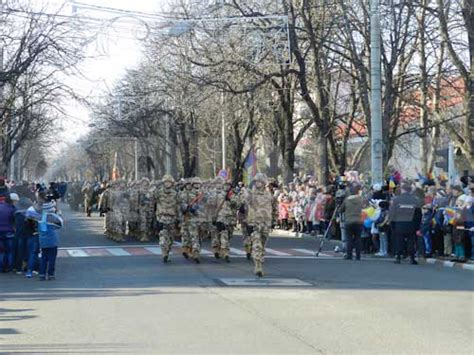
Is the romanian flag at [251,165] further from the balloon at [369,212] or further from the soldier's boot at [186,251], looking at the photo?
the soldier's boot at [186,251]

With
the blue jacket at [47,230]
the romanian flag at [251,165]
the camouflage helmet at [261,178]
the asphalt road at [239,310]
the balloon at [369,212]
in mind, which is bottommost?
the asphalt road at [239,310]

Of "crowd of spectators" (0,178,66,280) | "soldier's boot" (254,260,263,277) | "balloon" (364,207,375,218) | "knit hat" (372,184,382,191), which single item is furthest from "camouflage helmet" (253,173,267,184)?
"knit hat" (372,184,382,191)

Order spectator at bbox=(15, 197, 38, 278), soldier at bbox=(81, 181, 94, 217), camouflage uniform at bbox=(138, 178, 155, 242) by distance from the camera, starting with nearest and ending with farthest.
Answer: spectator at bbox=(15, 197, 38, 278), camouflage uniform at bbox=(138, 178, 155, 242), soldier at bbox=(81, 181, 94, 217)

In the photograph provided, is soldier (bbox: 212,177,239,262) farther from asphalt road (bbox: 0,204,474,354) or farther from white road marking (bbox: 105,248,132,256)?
white road marking (bbox: 105,248,132,256)

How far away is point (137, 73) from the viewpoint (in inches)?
1804

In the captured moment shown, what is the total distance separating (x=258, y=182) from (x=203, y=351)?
305 inches

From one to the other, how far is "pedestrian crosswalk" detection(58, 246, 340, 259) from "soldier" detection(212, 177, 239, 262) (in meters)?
1.54

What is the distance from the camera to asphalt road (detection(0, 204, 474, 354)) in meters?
9.18

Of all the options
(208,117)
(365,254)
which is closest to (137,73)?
(208,117)

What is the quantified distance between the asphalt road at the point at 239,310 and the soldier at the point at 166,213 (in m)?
0.73

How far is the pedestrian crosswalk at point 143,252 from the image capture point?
846 inches

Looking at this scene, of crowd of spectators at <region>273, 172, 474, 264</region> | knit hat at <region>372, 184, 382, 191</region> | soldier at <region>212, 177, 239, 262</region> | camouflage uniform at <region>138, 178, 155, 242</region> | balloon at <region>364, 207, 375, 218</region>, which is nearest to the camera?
soldier at <region>212, 177, 239, 262</region>

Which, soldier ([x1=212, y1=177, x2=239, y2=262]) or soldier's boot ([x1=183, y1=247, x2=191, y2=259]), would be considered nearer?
soldier ([x1=212, y1=177, x2=239, y2=262])

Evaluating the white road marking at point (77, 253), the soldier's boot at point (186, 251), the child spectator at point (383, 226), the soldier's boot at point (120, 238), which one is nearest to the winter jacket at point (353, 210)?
the child spectator at point (383, 226)
